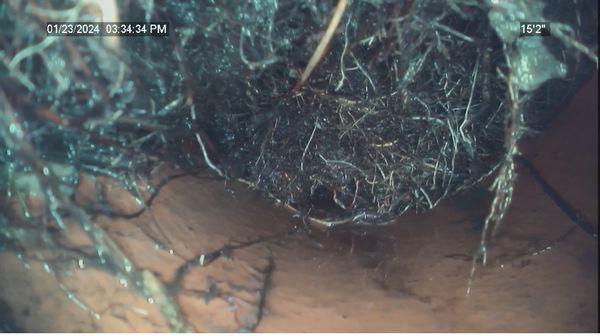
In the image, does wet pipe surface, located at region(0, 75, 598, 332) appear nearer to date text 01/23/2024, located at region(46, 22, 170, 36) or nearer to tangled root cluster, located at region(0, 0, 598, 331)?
tangled root cluster, located at region(0, 0, 598, 331)

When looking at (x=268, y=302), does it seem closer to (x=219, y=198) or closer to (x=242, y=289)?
(x=242, y=289)

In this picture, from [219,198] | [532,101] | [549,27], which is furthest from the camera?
[219,198]

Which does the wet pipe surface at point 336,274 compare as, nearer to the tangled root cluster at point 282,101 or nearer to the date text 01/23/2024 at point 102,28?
the tangled root cluster at point 282,101

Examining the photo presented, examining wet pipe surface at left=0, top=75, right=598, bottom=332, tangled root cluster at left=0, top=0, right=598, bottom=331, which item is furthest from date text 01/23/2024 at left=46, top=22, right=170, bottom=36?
wet pipe surface at left=0, top=75, right=598, bottom=332

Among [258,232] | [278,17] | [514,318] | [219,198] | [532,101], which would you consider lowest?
[514,318]

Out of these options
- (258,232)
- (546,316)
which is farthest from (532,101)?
(258,232)

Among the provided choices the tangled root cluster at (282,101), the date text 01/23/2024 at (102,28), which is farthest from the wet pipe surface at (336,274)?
the date text 01/23/2024 at (102,28)
